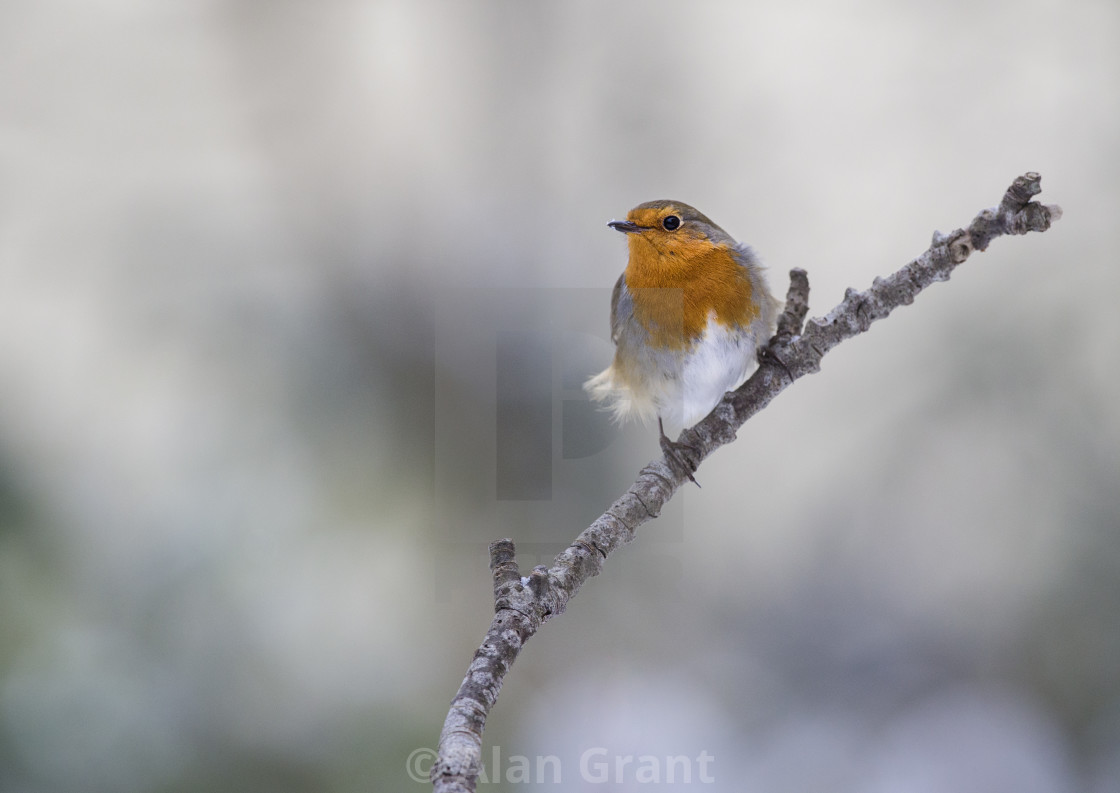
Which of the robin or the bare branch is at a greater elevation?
the robin

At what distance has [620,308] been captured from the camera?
2.67 meters

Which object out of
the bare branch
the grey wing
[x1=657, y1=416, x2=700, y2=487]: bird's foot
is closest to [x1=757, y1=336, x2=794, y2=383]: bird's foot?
the bare branch

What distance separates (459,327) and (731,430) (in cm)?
152

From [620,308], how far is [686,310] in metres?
0.30

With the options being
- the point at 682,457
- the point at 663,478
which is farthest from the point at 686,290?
the point at 663,478

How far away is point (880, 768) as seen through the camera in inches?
104

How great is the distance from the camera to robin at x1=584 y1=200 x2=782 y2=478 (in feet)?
7.89

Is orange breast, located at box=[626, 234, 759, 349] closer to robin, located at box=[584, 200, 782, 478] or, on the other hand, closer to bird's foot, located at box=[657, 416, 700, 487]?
robin, located at box=[584, 200, 782, 478]

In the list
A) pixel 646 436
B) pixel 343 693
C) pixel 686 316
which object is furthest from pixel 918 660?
pixel 343 693

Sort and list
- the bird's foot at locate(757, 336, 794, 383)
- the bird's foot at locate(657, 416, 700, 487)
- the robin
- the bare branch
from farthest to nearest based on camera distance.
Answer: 1. the robin
2. the bird's foot at locate(757, 336, 794, 383)
3. the bird's foot at locate(657, 416, 700, 487)
4. the bare branch

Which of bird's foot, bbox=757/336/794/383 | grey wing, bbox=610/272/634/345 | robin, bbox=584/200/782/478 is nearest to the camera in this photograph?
bird's foot, bbox=757/336/794/383

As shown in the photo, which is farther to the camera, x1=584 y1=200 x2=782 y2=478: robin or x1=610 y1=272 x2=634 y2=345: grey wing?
→ x1=610 y1=272 x2=634 y2=345: grey wing

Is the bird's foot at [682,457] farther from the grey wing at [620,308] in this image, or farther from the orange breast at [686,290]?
the grey wing at [620,308]

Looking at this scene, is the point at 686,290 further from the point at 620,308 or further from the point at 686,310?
the point at 620,308
